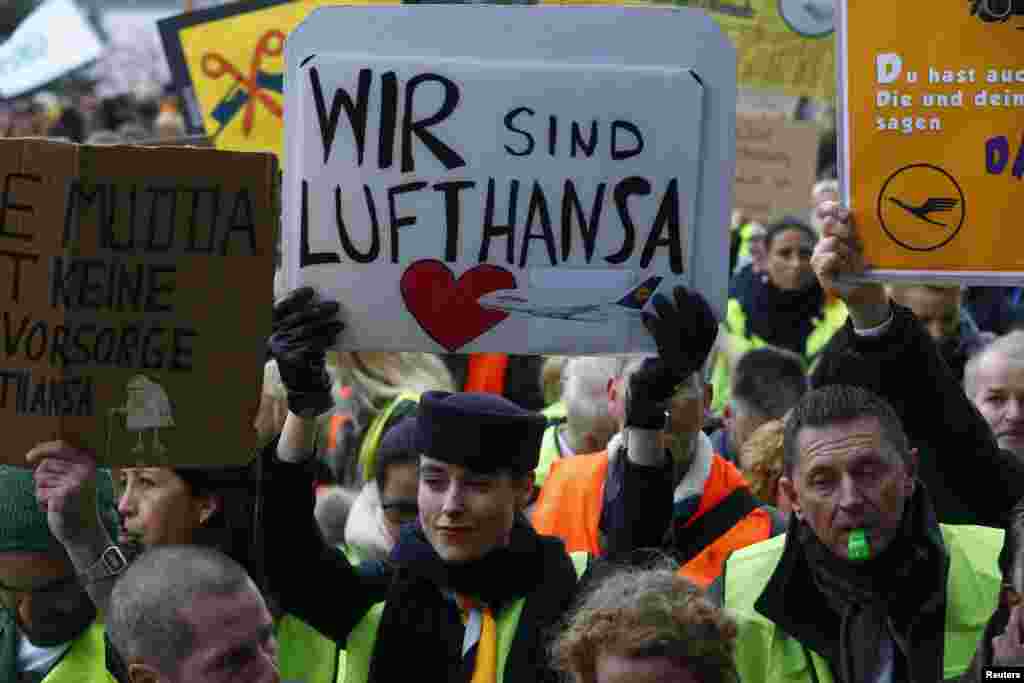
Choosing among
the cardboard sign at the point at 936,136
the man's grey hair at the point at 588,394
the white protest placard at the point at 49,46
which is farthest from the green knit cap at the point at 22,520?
the white protest placard at the point at 49,46

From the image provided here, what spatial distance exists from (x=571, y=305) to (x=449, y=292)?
9.4 inches

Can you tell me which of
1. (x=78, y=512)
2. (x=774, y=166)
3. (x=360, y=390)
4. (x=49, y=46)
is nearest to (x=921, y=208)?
(x=78, y=512)

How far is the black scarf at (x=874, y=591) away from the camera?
3.65m

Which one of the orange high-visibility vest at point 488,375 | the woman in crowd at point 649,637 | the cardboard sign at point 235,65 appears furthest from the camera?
the cardboard sign at point 235,65

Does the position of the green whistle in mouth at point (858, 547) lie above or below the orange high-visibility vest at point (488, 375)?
below

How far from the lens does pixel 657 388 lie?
11.8ft

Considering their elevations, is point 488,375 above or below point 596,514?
above

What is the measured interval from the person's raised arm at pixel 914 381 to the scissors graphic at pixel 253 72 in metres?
3.90

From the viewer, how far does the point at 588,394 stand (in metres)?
5.61

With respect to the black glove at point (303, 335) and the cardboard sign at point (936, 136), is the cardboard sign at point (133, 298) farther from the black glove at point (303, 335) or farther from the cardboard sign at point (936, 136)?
the cardboard sign at point (936, 136)

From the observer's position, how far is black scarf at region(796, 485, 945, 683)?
3650 millimetres

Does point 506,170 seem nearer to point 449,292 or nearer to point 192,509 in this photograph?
point 449,292

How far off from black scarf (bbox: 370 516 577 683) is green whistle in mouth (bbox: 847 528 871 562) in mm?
576

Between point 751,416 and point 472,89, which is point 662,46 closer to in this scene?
point 472,89
